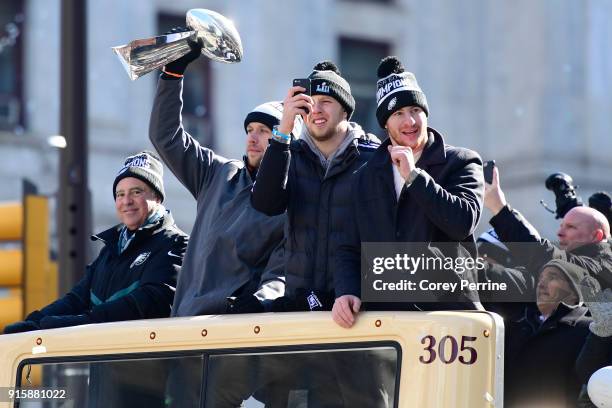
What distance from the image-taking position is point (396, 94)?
16.1 ft

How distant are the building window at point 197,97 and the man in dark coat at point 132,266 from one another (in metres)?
15.8

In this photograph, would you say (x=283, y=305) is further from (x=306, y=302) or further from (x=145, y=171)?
(x=145, y=171)

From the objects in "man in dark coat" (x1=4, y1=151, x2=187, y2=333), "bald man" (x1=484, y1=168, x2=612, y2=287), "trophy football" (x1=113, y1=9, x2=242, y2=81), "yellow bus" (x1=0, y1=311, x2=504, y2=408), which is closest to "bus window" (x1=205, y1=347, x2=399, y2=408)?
"yellow bus" (x1=0, y1=311, x2=504, y2=408)

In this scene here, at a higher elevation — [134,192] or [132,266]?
[134,192]

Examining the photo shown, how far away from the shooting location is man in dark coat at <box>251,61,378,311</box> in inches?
196

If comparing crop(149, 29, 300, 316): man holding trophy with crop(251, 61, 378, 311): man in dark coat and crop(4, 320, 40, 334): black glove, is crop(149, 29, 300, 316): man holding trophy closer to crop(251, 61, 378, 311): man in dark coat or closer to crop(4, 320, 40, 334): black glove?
crop(251, 61, 378, 311): man in dark coat

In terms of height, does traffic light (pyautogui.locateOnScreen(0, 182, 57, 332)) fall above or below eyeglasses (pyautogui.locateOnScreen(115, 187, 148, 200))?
above

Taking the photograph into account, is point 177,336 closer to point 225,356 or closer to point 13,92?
point 225,356

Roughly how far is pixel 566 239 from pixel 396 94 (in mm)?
994

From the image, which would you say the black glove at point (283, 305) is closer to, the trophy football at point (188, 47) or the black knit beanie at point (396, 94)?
the black knit beanie at point (396, 94)

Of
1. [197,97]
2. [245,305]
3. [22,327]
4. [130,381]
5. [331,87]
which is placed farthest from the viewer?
[197,97]

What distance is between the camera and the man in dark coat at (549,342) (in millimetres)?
4633

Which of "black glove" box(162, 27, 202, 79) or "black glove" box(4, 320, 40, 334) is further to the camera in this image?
"black glove" box(162, 27, 202, 79)

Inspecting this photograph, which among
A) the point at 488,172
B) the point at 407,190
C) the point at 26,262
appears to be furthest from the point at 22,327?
the point at 26,262
